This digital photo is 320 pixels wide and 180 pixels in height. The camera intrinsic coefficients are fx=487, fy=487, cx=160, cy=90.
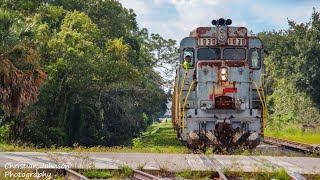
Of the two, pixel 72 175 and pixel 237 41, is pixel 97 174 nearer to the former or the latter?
pixel 72 175

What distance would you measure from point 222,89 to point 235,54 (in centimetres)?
164

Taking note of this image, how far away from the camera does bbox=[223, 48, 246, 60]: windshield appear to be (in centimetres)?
1711

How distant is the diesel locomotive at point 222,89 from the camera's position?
15.9 m

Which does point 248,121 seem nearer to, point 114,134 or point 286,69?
point 114,134

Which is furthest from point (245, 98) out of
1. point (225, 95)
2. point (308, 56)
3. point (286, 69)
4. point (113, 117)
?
point (286, 69)

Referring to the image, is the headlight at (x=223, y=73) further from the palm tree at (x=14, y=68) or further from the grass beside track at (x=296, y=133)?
the grass beside track at (x=296, y=133)

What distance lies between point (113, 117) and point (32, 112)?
10009 mm

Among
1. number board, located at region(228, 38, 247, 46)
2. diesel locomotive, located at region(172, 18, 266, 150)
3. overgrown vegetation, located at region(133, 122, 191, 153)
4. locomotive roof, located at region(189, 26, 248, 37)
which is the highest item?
locomotive roof, located at region(189, 26, 248, 37)

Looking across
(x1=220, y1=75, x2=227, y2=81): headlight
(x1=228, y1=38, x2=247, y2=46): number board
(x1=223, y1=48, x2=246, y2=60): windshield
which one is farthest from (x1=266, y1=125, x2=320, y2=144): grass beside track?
(x1=220, y1=75, x2=227, y2=81): headlight

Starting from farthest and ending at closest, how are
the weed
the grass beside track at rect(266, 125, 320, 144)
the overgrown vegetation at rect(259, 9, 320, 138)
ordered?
the overgrown vegetation at rect(259, 9, 320, 138) → the grass beside track at rect(266, 125, 320, 144) → the weed

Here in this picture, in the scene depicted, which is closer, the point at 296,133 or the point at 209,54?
the point at 209,54

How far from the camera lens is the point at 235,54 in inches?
675

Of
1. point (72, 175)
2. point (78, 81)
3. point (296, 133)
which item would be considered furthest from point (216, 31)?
point (296, 133)

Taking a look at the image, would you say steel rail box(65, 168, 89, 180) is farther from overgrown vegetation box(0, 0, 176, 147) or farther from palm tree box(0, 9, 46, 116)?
overgrown vegetation box(0, 0, 176, 147)
